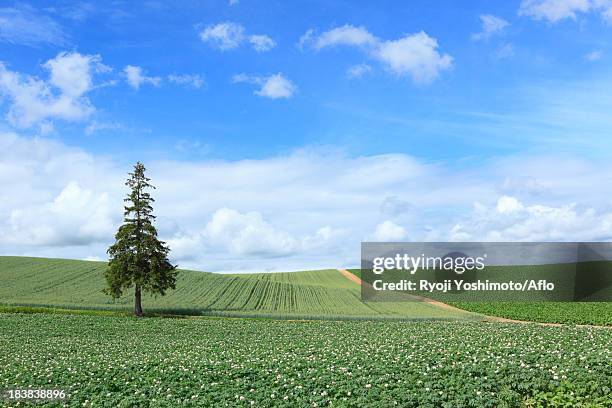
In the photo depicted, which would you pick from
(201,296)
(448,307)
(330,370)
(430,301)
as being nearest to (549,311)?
(448,307)

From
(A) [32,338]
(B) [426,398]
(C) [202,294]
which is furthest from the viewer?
(C) [202,294]

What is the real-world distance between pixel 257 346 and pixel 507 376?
44.0 feet

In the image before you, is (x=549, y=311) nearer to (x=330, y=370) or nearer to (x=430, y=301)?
(x=430, y=301)

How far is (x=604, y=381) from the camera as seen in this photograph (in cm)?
1611

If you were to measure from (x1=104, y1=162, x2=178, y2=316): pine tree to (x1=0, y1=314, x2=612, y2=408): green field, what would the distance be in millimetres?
22662

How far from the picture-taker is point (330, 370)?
18406mm

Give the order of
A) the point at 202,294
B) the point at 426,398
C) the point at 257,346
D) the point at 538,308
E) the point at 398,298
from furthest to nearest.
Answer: the point at 398,298 → the point at 202,294 → the point at 538,308 → the point at 257,346 → the point at 426,398

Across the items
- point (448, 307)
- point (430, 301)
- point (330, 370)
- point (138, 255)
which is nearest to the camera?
point (330, 370)

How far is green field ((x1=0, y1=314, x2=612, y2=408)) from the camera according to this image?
15430 millimetres

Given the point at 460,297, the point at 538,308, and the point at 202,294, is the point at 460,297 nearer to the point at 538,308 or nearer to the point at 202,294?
the point at 538,308

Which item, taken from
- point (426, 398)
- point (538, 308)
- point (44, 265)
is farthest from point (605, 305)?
point (44, 265)

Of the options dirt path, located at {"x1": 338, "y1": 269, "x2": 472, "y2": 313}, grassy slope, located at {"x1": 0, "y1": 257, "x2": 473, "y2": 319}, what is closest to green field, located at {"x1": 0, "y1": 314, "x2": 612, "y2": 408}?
grassy slope, located at {"x1": 0, "y1": 257, "x2": 473, "y2": 319}

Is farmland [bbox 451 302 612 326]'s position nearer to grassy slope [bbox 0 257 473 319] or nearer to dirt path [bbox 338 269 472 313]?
dirt path [bbox 338 269 472 313]

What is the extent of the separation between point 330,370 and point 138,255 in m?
39.3
